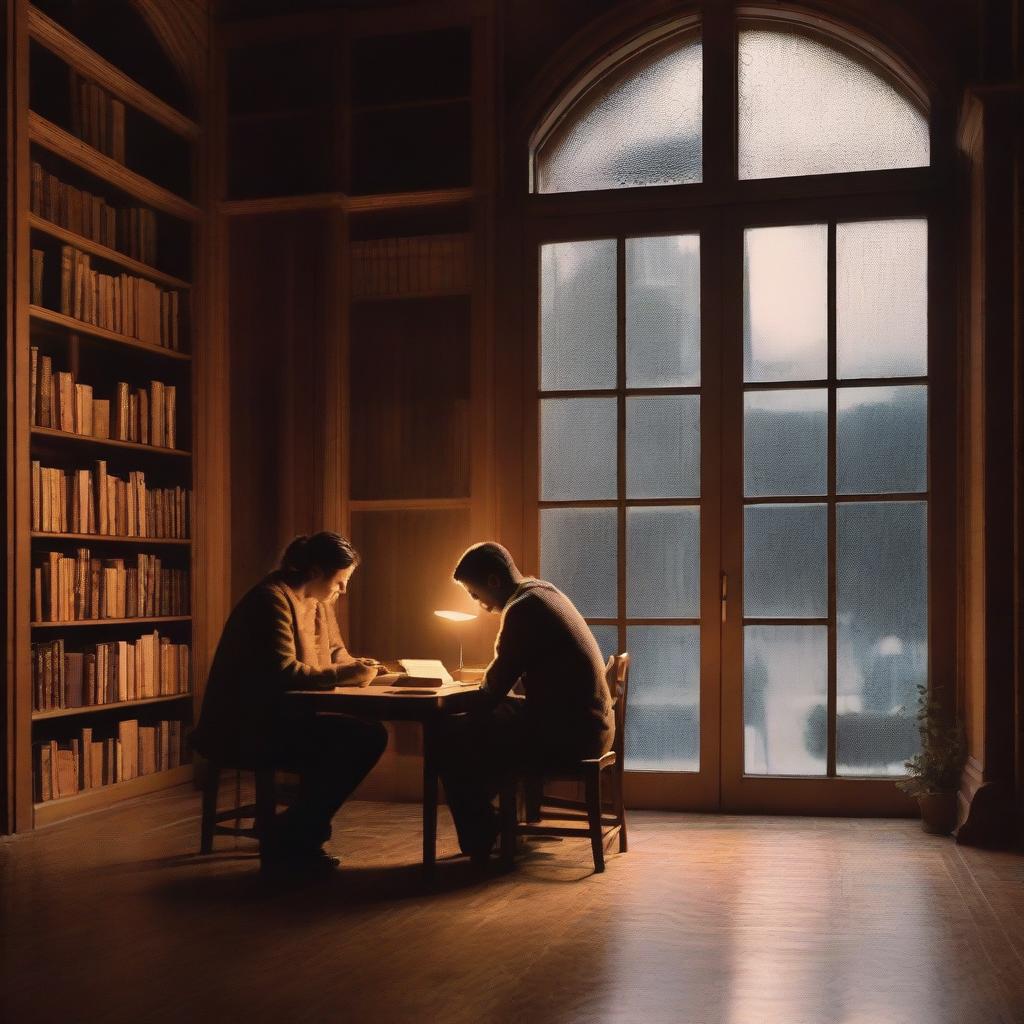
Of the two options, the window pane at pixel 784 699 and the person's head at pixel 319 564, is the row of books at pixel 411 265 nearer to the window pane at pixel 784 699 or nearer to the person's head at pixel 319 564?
the person's head at pixel 319 564

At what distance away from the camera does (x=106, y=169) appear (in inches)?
243

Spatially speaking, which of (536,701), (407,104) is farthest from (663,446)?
(407,104)

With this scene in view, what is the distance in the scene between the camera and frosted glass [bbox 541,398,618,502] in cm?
642

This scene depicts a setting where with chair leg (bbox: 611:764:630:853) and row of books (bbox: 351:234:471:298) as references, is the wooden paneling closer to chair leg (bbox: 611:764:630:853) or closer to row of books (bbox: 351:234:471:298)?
row of books (bbox: 351:234:471:298)

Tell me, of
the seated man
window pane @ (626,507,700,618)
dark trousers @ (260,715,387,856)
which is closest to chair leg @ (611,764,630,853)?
the seated man

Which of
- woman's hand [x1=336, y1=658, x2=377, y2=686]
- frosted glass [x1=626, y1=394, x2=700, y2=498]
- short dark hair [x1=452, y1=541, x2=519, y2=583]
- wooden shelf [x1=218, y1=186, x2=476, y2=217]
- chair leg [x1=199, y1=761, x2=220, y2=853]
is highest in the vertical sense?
wooden shelf [x1=218, y1=186, x2=476, y2=217]

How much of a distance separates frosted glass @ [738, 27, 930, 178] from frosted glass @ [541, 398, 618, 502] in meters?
1.40

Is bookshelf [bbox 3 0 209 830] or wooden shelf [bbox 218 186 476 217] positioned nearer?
bookshelf [bbox 3 0 209 830]

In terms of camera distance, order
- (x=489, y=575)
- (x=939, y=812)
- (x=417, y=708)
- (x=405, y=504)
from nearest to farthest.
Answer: (x=417, y=708)
(x=489, y=575)
(x=939, y=812)
(x=405, y=504)

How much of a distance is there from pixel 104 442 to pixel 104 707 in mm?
1278

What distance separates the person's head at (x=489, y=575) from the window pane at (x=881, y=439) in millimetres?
1962

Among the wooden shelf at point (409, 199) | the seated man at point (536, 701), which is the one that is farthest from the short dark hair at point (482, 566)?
the wooden shelf at point (409, 199)

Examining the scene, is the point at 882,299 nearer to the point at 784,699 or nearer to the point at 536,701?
the point at 784,699

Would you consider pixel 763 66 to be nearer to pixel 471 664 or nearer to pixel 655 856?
pixel 471 664
